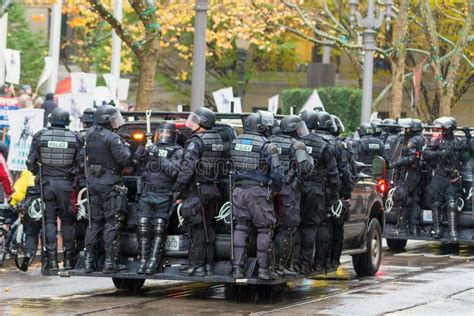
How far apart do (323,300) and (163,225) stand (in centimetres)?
201

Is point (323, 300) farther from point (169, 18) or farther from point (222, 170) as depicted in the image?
point (169, 18)

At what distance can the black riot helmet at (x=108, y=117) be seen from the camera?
48.3ft

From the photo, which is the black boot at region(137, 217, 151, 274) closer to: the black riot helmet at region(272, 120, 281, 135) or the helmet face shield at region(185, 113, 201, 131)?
the helmet face shield at region(185, 113, 201, 131)

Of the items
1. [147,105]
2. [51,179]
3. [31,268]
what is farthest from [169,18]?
[51,179]

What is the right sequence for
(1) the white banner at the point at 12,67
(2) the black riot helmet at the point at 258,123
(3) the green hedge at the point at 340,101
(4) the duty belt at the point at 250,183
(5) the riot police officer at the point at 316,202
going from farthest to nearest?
(3) the green hedge at the point at 340,101
(1) the white banner at the point at 12,67
(5) the riot police officer at the point at 316,202
(2) the black riot helmet at the point at 258,123
(4) the duty belt at the point at 250,183

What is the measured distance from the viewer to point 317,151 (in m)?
15.5

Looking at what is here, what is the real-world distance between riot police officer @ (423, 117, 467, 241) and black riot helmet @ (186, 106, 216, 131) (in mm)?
7587

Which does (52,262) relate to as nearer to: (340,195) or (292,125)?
(292,125)

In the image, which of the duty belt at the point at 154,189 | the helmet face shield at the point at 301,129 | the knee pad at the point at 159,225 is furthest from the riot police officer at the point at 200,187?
the helmet face shield at the point at 301,129

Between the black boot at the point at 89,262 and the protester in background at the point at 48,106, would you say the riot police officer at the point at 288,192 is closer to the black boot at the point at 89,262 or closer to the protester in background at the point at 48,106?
the black boot at the point at 89,262

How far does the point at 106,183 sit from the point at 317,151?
7.98ft

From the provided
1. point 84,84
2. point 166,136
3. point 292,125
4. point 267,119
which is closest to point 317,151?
point 292,125

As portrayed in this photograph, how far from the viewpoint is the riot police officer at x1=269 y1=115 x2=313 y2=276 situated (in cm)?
1438

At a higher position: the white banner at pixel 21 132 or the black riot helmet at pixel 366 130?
the black riot helmet at pixel 366 130
